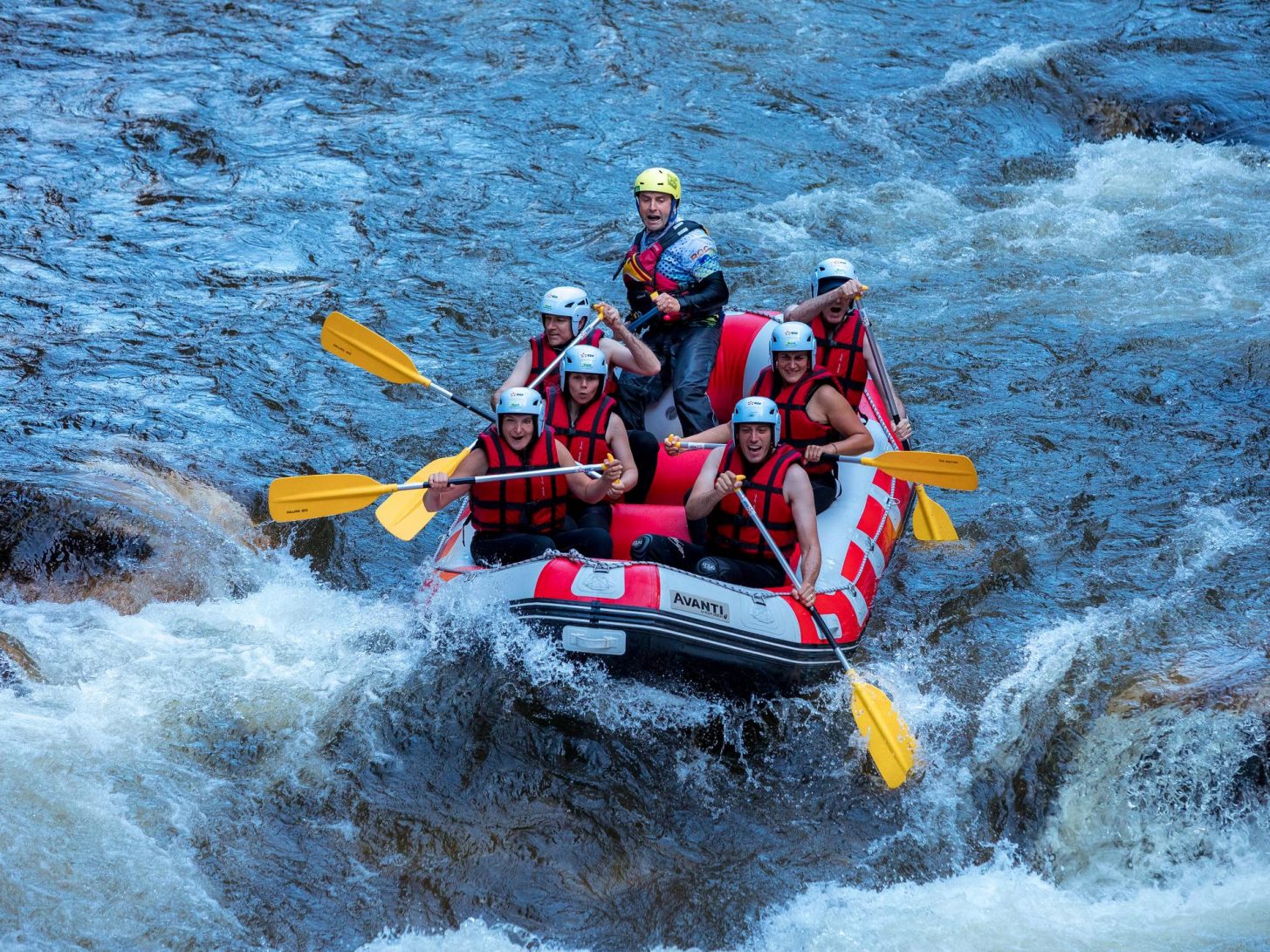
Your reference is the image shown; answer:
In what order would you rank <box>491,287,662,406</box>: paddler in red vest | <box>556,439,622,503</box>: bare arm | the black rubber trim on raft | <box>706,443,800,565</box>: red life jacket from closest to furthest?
1. the black rubber trim on raft
2. <box>706,443,800,565</box>: red life jacket
3. <box>556,439,622,503</box>: bare arm
4. <box>491,287,662,406</box>: paddler in red vest

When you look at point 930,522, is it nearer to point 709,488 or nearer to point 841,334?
point 841,334

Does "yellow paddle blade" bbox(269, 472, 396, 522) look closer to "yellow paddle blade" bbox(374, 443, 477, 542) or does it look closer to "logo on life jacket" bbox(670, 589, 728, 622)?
"yellow paddle blade" bbox(374, 443, 477, 542)

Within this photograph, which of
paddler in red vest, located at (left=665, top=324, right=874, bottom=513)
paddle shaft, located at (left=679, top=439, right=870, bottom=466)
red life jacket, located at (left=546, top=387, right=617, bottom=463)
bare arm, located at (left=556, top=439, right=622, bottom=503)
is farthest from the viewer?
paddler in red vest, located at (left=665, top=324, right=874, bottom=513)

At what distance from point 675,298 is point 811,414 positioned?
3.06ft

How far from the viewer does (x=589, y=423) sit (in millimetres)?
6137

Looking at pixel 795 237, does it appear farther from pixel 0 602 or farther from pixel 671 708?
pixel 0 602

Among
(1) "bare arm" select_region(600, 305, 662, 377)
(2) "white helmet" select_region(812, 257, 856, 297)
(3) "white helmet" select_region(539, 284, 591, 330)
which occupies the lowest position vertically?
(1) "bare arm" select_region(600, 305, 662, 377)

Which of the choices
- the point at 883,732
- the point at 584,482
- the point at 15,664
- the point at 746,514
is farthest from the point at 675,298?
the point at 15,664

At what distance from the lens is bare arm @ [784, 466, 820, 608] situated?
5.80 m

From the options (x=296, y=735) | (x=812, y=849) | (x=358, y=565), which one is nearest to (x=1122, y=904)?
(x=812, y=849)

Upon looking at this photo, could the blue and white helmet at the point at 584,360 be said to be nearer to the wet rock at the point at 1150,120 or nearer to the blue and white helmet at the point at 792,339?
the blue and white helmet at the point at 792,339

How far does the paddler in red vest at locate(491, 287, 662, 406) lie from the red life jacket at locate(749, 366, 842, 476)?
566 mm

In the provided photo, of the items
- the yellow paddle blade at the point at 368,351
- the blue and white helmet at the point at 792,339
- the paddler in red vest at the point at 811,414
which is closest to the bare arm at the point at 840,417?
the paddler in red vest at the point at 811,414

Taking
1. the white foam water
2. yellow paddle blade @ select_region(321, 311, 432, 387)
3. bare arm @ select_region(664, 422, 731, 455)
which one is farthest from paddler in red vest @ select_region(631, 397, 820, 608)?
yellow paddle blade @ select_region(321, 311, 432, 387)
